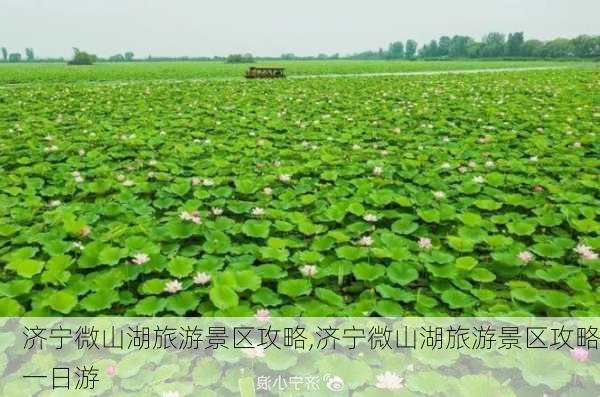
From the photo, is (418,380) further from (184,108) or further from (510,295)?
(184,108)

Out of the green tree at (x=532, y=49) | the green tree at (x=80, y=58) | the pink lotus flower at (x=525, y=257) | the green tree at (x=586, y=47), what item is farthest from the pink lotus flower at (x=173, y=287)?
the green tree at (x=532, y=49)

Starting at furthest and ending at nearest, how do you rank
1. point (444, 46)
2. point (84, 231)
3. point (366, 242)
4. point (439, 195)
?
point (444, 46)
point (439, 195)
point (84, 231)
point (366, 242)

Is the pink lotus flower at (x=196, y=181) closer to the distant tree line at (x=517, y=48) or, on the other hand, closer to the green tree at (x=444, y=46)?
the distant tree line at (x=517, y=48)

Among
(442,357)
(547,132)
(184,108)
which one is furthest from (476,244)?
(184,108)

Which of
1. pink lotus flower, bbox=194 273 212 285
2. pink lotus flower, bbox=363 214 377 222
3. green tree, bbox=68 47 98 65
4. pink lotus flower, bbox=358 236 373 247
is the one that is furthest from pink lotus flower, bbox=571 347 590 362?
green tree, bbox=68 47 98 65

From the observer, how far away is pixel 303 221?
2541mm

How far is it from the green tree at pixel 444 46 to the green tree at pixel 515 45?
19.2 m

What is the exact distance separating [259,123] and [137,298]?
430 centimetres

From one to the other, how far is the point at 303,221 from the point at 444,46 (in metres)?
91.3

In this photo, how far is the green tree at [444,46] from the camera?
8294cm

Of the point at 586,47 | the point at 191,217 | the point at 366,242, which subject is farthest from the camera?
the point at 586,47

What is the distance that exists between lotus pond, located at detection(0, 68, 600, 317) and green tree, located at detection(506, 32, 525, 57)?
64.4 metres

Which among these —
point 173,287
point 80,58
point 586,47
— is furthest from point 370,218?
point 586,47

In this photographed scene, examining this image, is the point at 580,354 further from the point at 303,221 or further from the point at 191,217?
the point at 191,217
